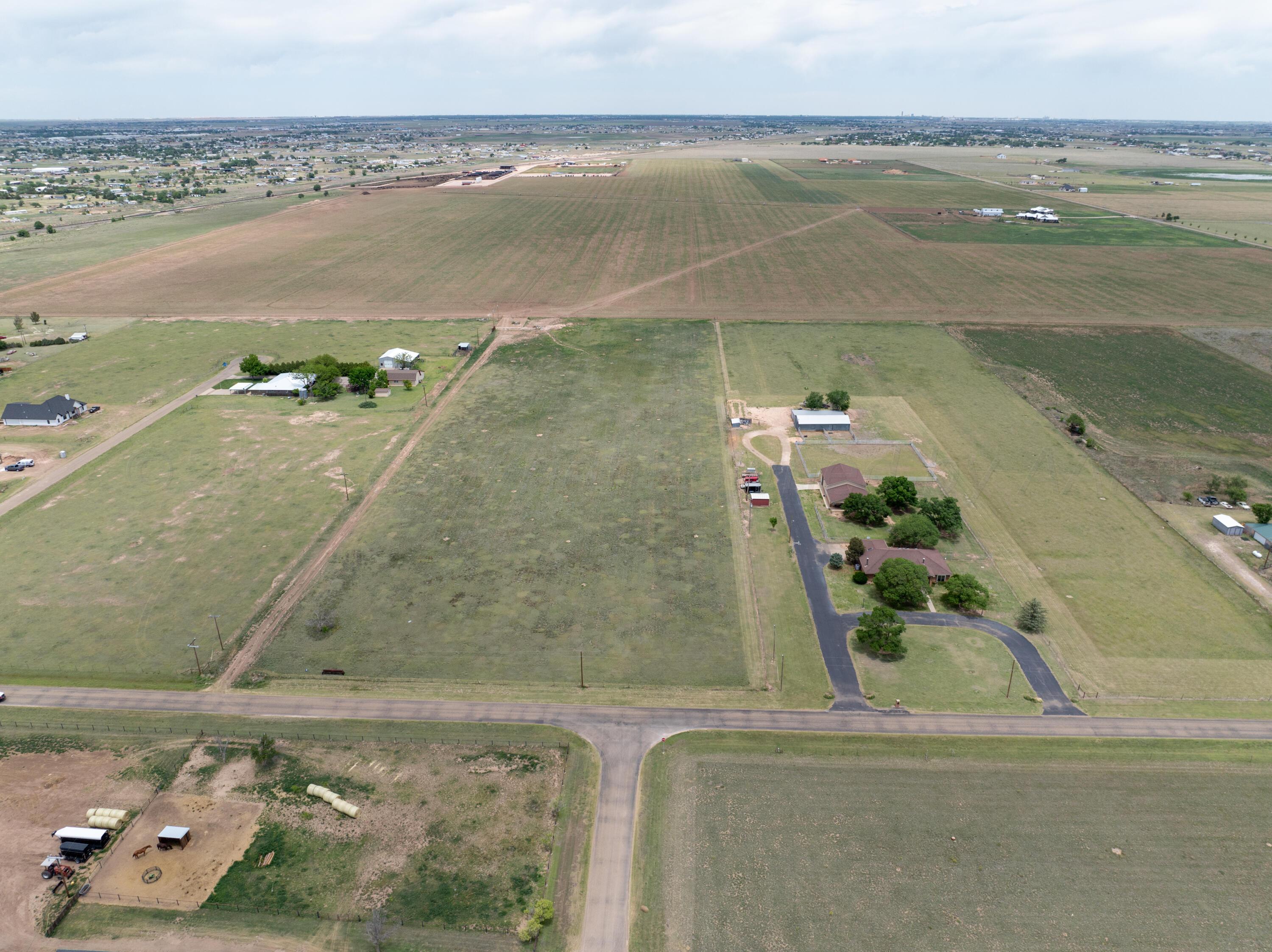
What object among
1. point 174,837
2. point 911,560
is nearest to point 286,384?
point 174,837

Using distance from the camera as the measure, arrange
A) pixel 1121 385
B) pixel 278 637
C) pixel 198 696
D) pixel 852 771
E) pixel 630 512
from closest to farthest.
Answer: pixel 852 771
pixel 198 696
pixel 278 637
pixel 630 512
pixel 1121 385

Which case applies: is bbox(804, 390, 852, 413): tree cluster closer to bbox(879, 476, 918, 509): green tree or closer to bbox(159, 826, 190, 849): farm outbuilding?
bbox(879, 476, 918, 509): green tree

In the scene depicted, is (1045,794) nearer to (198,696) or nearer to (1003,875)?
(1003,875)

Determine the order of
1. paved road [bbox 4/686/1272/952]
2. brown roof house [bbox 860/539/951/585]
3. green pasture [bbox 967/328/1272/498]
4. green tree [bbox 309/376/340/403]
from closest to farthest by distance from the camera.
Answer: paved road [bbox 4/686/1272/952] < brown roof house [bbox 860/539/951/585] < green pasture [bbox 967/328/1272/498] < green tree [bbox 309/376/340/403]

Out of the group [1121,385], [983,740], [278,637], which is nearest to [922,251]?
[1121,385]

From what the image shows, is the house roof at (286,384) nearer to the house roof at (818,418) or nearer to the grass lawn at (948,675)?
the house roof at (818,418)

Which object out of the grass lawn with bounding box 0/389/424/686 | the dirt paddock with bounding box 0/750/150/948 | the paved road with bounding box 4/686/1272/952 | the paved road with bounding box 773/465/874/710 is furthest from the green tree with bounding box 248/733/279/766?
the paved road with bounding box 773/465/874/710

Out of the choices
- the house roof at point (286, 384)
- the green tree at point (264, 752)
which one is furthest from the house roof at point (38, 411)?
the green tree at point (264, 752)
